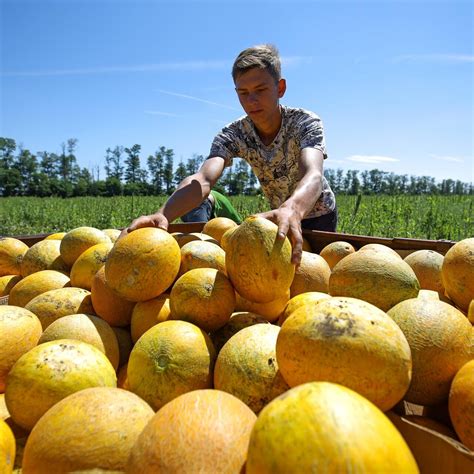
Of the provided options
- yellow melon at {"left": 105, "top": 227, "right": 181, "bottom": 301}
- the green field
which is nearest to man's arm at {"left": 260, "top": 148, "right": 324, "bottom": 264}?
yellow melon at {"left": 105, "top": 227, "right": 181, "bottom": 301}

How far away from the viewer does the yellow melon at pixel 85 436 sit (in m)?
1.19

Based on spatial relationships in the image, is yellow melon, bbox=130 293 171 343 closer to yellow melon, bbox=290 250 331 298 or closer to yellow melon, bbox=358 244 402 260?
yellow melon, bbox=290 250 331 298

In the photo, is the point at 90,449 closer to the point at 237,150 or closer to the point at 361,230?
the point at 237,150

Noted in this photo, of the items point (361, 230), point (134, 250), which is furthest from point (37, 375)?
point (361, 230)

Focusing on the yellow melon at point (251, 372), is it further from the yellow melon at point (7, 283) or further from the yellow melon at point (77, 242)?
the yellow melon at point (7, 283)

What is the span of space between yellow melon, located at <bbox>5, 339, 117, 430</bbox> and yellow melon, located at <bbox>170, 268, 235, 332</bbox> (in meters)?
0.50

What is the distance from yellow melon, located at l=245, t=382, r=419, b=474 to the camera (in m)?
0.85

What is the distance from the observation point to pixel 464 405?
4.43 feet

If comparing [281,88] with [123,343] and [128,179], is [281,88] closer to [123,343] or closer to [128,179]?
[123,343]

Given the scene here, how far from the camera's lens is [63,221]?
973 inches

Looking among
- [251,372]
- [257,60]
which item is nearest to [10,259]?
[251,372]

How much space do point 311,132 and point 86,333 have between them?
9.79 feet

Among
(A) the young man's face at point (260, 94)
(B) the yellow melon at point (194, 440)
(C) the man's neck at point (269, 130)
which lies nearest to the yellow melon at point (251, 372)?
(B) the yellow melon at point (194, 440)

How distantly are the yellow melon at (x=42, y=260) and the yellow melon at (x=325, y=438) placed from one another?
2540 millimetres
